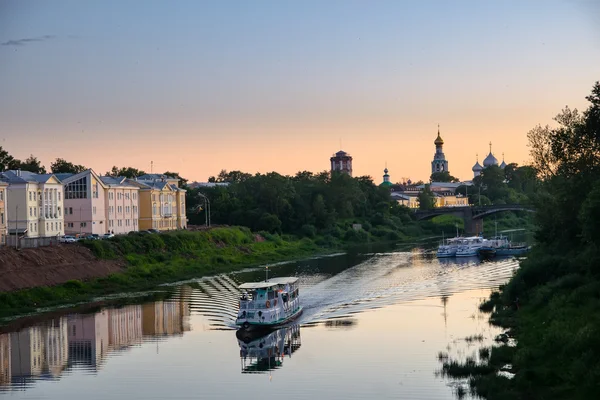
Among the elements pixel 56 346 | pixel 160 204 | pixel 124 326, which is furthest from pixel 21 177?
pixel 56 346

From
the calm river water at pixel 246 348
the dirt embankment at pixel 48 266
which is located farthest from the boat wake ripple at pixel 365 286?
the dirt embankment at pixel 48 266

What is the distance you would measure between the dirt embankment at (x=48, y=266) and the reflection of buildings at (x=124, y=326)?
7682mm

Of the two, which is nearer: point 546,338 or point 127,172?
point 546,338

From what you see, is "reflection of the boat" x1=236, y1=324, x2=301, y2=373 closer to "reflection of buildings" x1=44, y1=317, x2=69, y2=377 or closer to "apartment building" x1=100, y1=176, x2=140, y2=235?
"reflection of buildings" x1=44, y1=317, x2=69, y2=377

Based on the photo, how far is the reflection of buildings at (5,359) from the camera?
3842 centimetres

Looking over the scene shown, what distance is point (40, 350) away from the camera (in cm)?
4409

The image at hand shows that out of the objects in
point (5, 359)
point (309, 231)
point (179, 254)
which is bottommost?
point (5, 359)

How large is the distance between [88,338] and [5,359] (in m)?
5.95

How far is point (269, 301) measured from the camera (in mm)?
49781

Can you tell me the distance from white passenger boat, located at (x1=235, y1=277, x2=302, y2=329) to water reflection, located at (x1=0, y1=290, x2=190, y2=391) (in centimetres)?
333

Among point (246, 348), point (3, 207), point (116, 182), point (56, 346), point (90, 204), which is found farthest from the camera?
point (116, 182)

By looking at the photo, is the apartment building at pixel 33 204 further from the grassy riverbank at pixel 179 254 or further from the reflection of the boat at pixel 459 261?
the reflection of the boat at pixel 459 261

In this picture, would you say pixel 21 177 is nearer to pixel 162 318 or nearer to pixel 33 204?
pixel 33 204

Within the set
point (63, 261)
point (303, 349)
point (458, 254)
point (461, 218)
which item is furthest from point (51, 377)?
point (461, 218)
